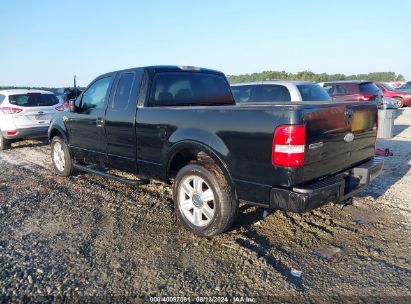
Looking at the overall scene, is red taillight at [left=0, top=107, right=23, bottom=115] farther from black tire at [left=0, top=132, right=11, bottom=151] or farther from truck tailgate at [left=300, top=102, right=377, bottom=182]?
truck tailgate at [left=300, top=102, right=377, bottom=182]

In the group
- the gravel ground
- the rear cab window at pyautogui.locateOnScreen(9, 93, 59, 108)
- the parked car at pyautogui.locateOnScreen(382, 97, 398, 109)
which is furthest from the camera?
the parked car at pyautogui.locateOnScreen(382, 97, 398, 109)

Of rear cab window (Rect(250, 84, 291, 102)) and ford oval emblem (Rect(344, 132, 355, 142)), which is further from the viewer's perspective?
rear cab window (Rect(250, 84, 291, 102))

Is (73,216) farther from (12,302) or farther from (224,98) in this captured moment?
(224,98)

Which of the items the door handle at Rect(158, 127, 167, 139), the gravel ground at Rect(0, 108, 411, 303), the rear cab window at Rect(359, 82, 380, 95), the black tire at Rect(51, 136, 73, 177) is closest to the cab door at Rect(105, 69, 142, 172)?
the door handle at Rect(158, 127, 167, 139)

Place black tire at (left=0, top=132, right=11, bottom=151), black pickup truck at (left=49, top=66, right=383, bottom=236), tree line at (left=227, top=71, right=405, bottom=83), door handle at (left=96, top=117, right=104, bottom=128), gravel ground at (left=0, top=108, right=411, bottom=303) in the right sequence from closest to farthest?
gravel ground at (left=0, top=108, right=411, bottom=303)
black pickup truck at (left=49, top=66, right=383, bottom=236)
door handle at (left=96, top=117, right=104, bottom=128)
black tire at (left=0, top=132, right=11, bottom=151)
tree line at (left=227, top=71, right=405, bottom=83)

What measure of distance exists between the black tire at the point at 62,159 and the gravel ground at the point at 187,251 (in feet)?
2.97

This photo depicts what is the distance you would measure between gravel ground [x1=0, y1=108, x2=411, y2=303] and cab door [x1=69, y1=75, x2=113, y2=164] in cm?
70

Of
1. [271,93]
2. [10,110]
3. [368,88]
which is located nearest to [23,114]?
[10,110]

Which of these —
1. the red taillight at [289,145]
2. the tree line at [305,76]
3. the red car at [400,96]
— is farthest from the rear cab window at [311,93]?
the tree line at [305,76]

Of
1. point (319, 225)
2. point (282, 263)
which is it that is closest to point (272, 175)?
point (282, 263)

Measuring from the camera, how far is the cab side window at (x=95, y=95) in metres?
5.35

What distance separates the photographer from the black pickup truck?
10.1ft

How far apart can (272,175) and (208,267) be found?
1055 mm

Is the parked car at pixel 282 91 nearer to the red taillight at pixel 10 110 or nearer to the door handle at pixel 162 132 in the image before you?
the door handle at pixel 162 132
